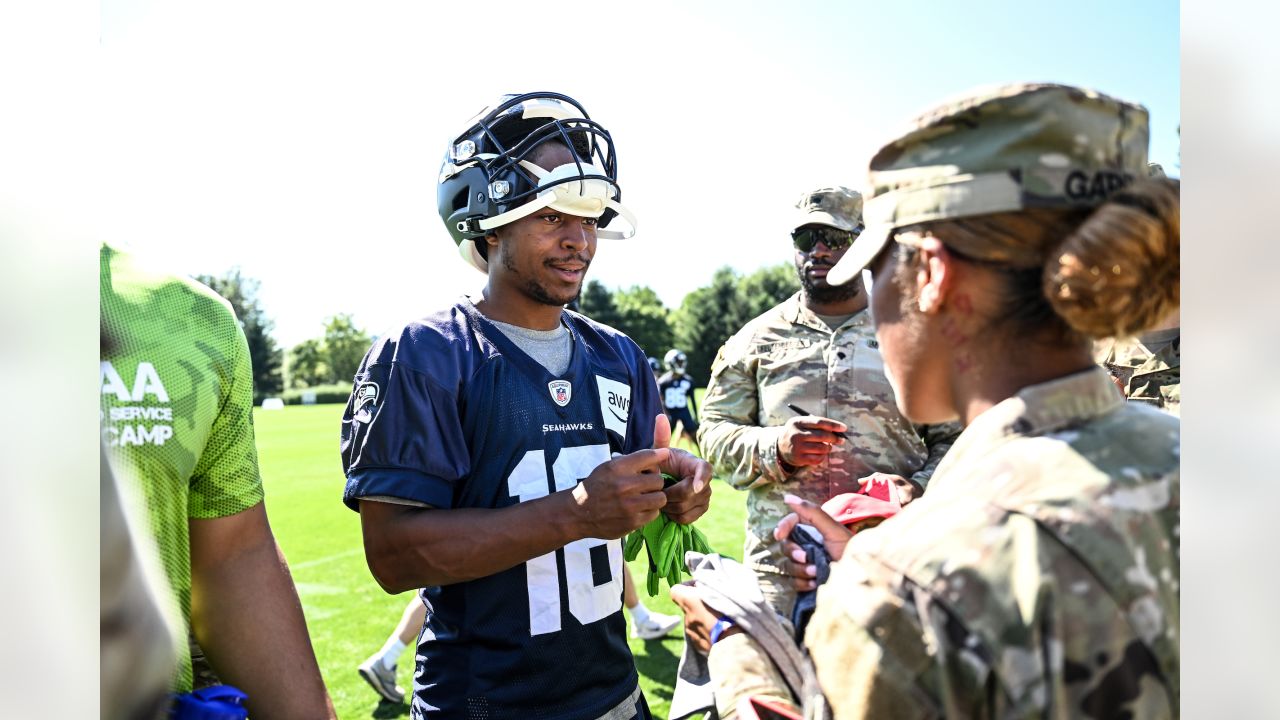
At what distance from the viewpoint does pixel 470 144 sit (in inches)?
107

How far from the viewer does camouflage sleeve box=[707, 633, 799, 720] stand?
1.48 metres

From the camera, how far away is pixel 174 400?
5.66 feet

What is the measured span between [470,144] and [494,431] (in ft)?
3.24

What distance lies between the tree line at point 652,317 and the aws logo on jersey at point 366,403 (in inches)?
2011

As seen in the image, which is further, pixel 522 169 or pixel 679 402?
A: pixel 679 402

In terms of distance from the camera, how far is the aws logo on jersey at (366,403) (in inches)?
89.7

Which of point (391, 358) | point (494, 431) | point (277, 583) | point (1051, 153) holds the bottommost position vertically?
point (277, 583)

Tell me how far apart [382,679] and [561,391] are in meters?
3.89

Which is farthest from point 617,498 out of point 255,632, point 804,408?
point 804,408

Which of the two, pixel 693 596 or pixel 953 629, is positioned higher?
pixel 953 629

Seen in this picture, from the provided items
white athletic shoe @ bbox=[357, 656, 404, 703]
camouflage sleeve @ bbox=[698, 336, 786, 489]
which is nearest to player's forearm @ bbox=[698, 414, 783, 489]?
camouflage sleeve @ bbox=[698, 336, 786, 489]

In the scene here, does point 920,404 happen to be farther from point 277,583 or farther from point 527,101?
point 527,101

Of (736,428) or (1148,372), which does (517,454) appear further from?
(1148,372)
